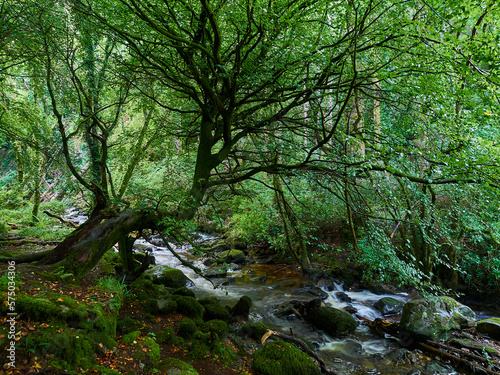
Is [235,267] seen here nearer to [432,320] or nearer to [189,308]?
[189,308]

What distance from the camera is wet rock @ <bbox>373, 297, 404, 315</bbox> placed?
27.0ft

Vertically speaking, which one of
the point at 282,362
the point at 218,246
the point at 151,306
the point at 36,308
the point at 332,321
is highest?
the point at 36,308

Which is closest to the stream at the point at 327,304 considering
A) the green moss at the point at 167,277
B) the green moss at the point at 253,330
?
the green moss at the point at 167,277

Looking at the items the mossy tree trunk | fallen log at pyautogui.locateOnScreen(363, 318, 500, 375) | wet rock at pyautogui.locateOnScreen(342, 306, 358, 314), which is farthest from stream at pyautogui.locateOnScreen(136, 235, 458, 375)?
the mossy tree trunk

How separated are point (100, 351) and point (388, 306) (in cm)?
802

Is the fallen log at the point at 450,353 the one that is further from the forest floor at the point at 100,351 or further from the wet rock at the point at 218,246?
the wet rock at the point at 218,246

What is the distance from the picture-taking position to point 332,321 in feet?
22.9

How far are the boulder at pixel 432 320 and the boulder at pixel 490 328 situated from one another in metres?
0.17

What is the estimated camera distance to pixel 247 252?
49.1ft

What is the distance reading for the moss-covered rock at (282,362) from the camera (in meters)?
4.49

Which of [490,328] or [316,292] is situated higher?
[490,328]

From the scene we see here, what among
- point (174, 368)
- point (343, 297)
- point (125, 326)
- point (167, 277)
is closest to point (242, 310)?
point (167, 277)

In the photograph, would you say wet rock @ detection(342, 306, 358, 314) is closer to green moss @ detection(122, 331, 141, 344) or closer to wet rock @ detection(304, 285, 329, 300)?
wet rock @ detection(304, 285, 329, 300)

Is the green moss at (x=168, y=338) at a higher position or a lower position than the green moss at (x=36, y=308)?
lower
